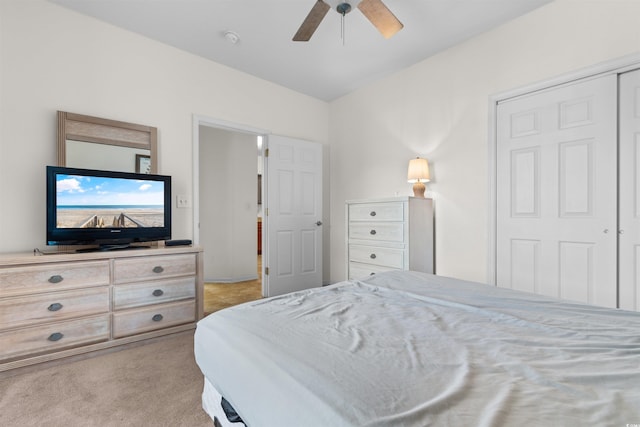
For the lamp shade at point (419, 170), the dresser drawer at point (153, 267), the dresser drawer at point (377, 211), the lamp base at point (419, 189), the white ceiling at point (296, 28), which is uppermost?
the white ceiling at point (296, 28)

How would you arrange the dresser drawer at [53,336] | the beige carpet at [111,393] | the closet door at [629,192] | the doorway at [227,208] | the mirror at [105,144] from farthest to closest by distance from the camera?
the doorway at [227,208] < the mirror at [105,144] < the closet door at [629,192] < the dresser drawer at [53,336] < the beige carpet at [111,393]

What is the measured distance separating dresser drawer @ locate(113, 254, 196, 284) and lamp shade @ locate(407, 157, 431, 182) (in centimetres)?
225

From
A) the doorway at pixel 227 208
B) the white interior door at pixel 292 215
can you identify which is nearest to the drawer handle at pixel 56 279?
the white interior door at pixel 292 215

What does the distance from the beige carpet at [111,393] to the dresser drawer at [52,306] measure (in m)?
0.33

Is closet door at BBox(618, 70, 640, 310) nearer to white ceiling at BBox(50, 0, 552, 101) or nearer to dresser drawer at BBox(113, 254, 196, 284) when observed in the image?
white ceiling at BBox(50, 0, 552, 101)

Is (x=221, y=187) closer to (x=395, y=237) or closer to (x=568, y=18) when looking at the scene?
(x=395, y=237)

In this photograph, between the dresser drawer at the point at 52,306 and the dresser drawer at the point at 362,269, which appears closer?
the dresser drawer at the point at 52,306

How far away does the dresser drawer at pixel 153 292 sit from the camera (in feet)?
7.51

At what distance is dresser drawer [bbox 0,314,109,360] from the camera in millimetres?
1890

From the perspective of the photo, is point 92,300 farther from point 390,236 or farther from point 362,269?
point 390,236

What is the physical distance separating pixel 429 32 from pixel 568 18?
1021mm

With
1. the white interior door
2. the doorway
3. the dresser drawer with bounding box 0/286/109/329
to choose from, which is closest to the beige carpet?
the dresser drawer with bounding box 0/286/109/329

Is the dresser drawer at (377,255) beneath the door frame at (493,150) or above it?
beneath

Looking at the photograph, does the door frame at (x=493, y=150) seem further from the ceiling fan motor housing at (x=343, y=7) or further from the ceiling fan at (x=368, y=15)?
the ceiling fan motor housing at (x=343, y=7)
